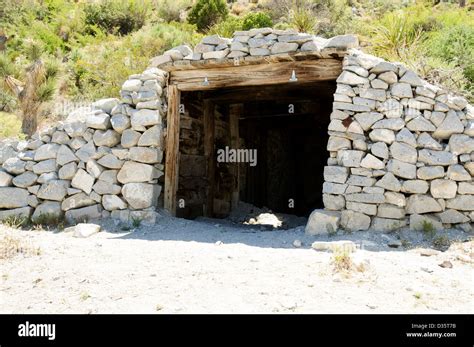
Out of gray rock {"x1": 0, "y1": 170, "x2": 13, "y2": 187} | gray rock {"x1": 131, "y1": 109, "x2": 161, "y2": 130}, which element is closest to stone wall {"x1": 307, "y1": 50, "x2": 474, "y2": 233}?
gray rock {"x1": 131, "y1": 109, "x2": 161, "y2": 130}

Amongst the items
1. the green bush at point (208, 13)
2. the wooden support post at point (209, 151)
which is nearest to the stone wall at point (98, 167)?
the wooden support post at point (209, 151)

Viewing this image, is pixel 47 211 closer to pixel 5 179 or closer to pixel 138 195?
pixel 5 179

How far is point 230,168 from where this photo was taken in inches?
373

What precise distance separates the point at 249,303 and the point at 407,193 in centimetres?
321

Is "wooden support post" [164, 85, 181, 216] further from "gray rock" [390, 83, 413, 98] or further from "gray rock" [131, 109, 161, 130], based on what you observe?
"gray rock" [390, 83, 413, 98]

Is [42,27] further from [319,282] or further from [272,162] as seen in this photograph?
[319,282]

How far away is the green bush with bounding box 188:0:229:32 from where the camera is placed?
1731cm

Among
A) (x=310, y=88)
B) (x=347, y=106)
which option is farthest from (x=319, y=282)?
(x=310, y=88)

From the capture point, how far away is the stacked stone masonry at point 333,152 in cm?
547

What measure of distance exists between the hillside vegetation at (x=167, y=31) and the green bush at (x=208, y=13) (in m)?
0.04

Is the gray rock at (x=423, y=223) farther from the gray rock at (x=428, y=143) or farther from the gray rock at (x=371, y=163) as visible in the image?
the gray rock at (x=428, y=143)

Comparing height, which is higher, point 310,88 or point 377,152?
point 310,88

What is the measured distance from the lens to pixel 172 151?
6730mm

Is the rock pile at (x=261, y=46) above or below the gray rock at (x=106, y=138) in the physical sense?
above
